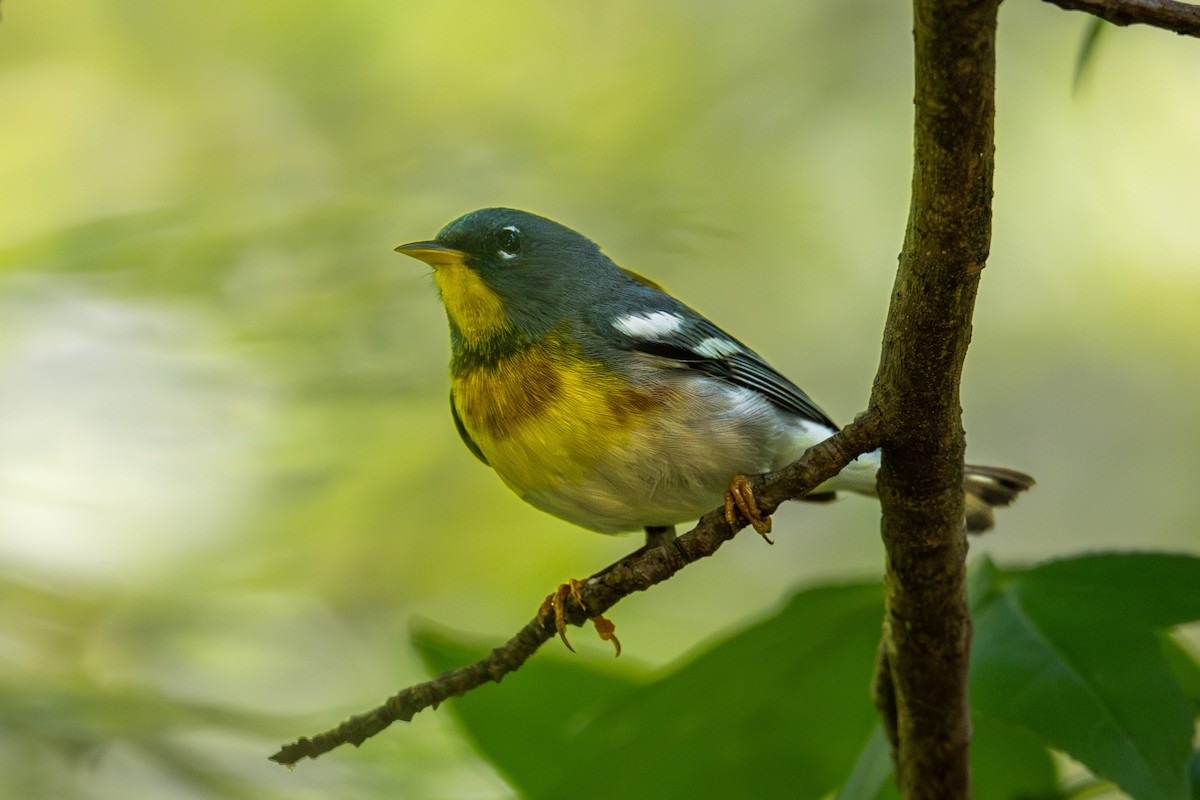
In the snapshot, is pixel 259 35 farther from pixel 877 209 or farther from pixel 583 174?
pixel 877 209

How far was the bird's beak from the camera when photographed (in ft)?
9.96

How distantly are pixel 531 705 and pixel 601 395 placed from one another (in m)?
0.74

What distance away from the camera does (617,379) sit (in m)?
2.76

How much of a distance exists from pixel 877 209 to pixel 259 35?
10.5ft

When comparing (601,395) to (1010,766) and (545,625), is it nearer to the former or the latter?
(545,625)

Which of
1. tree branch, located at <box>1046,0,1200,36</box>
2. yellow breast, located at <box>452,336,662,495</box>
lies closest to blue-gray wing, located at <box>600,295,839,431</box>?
yellow breast, located at <box>452,336,662,495</box>

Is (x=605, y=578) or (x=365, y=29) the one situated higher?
(x=365, y=29)

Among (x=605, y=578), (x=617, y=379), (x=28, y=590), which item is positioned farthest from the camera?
(x=28, y=590)

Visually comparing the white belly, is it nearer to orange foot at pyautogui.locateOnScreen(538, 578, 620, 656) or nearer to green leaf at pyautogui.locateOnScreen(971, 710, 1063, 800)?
orange foot at pyautogui.locateOnScreen(538, 578, 620, 656)

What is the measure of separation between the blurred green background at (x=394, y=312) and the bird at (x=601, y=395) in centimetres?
66

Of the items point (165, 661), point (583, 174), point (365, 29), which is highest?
point (365, 29)

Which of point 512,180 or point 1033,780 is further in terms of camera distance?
point 512,180

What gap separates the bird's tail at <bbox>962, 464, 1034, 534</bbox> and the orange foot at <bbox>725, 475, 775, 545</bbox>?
2.82 ft

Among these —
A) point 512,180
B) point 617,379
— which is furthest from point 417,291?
point 617,379
